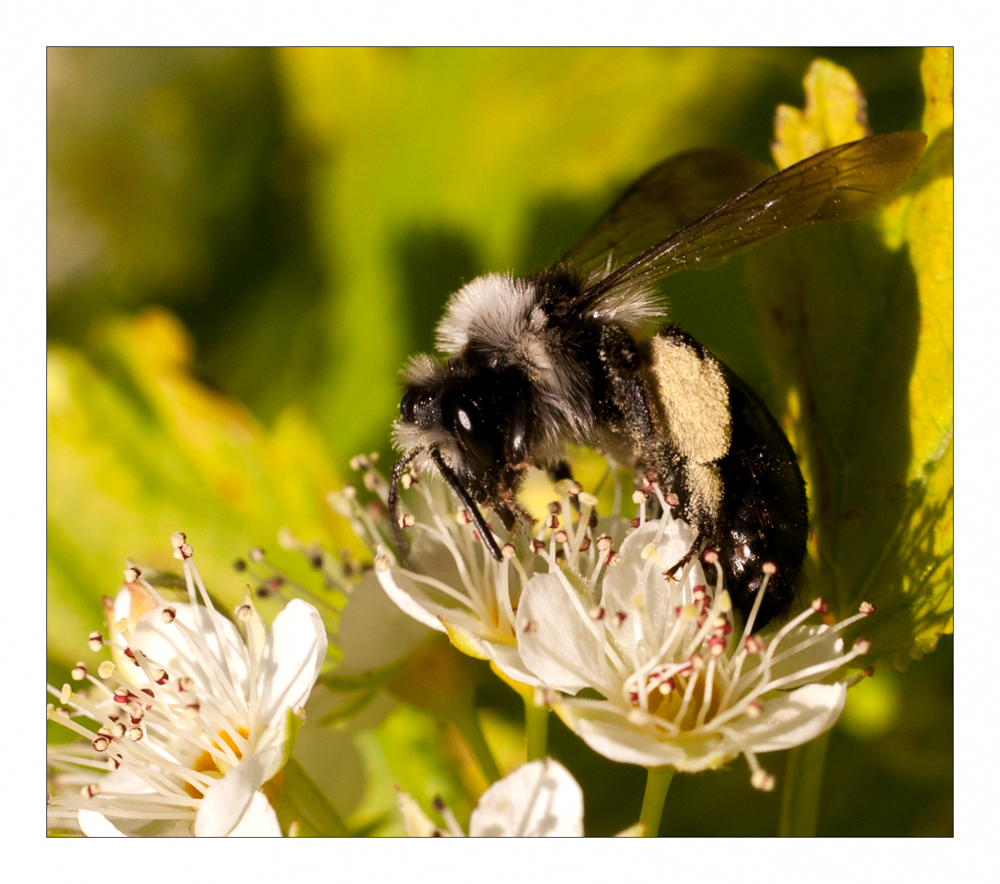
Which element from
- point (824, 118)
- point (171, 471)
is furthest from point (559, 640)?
point (171, 471)

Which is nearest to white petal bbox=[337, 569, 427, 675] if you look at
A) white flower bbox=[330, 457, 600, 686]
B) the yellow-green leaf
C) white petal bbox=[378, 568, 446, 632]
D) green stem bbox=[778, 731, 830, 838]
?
white flower bbox=[330, 457, 600, 686]

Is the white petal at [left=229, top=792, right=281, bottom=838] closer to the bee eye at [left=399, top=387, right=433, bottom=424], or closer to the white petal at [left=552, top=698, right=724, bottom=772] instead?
the white petal at [left=552, top=698, right=724, bottom=772]

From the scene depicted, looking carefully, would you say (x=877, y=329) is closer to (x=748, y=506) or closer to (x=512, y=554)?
(x=748, y=506)

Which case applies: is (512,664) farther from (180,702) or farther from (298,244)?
(298,244)

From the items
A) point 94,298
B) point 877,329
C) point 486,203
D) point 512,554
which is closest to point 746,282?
point 877,329

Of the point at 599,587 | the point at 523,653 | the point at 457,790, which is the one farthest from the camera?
the point at 457,790
